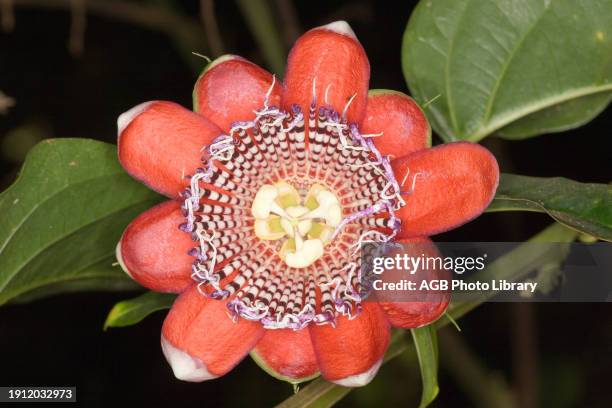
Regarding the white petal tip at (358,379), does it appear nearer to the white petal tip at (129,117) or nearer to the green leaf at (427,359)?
the green leaf at (427,359)

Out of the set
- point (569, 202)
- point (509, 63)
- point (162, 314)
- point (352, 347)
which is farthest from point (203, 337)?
point (162, 314)

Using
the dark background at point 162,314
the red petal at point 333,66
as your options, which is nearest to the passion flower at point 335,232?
the red petal at point 333,66

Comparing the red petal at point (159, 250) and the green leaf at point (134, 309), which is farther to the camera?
the green leaf at point (134, 309)

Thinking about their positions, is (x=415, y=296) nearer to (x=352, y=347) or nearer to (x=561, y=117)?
(x=352, y=347)

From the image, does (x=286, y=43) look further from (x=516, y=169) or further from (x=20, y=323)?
(x=20, y=323)

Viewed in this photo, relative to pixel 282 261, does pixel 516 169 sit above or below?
below

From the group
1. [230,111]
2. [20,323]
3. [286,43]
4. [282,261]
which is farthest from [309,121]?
[20,323]

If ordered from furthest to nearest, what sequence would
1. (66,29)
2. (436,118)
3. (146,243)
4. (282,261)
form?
(66,29), (436,118), (282,261), (146,243)
